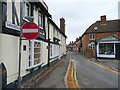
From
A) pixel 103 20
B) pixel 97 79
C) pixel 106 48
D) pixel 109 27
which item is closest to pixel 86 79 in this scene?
pixel 97 79

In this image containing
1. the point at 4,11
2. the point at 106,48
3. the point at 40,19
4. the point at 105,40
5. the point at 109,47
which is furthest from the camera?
the point at 106,48

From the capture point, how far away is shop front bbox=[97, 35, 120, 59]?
1856 cm

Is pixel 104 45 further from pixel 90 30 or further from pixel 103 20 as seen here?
pixel 103 20

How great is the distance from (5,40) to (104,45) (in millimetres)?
18938

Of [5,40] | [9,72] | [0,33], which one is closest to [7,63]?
[9,72]

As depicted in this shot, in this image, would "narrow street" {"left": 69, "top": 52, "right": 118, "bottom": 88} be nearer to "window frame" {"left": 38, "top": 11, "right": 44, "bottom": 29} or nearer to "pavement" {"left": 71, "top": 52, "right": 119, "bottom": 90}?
"pavement" {"left": 71, "top": 52, "right": 119, "bottom": 90}

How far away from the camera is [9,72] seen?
4324mm

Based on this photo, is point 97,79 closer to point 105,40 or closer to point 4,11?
point 4,11

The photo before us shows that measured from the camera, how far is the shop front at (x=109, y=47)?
1856cm

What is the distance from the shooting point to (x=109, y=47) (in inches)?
761

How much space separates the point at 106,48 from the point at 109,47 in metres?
0.55

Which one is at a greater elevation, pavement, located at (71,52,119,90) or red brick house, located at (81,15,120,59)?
red brick house, located at (81,15,120,59)

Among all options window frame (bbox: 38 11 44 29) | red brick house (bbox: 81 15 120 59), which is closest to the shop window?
red brick house (bbox: 81 15 120 59)

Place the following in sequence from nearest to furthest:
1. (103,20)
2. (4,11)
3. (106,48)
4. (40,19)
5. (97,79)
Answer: (4,11) → (97,79) → (40,19) → (106,48) → (103,20)
